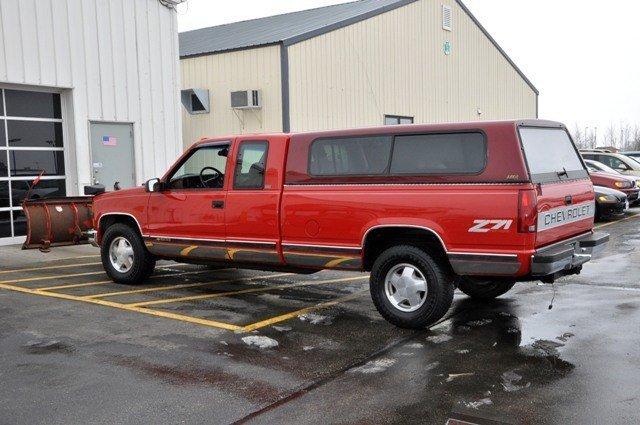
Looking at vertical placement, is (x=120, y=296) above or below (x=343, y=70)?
below

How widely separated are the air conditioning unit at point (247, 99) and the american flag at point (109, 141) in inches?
184

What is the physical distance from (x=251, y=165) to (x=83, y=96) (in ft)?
25.0

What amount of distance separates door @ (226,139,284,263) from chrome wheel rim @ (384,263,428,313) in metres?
1.39

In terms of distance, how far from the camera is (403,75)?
72.2 feet

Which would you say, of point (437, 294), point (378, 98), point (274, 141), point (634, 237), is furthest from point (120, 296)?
point (378, 98)

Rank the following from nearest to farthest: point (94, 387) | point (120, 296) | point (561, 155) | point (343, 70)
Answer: point (94, 387), point (561, 155), point (120, 296), point (343, 70)

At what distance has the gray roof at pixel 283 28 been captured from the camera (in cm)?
1842

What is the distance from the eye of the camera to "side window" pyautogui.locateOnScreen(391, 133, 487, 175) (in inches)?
229

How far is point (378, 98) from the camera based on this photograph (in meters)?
20.9

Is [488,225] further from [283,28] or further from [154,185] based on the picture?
[283,28]

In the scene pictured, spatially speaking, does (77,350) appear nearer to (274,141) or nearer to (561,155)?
(274,141)

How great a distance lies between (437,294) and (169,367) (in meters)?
2.45

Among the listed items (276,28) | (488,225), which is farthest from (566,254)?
(276,28)

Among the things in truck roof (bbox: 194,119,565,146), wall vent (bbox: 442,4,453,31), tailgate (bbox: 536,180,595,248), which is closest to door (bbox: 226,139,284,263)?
truck roof (bbox: 194,119,565,146)
